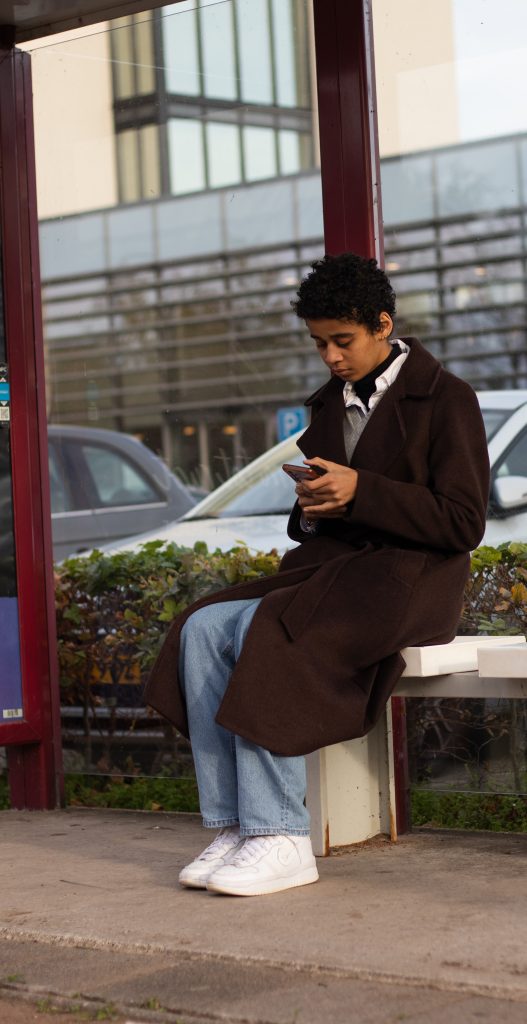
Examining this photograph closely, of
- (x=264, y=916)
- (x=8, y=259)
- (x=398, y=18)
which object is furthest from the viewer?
(x=8, y=259)

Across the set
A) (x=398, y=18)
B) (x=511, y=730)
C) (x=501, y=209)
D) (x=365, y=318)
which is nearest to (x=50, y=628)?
(x=511, y=730)

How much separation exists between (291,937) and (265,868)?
457 millimetres

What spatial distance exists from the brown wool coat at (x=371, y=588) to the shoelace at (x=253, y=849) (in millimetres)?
287

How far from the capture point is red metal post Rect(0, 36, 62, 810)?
5.54 meters

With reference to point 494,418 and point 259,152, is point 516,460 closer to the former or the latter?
point 494,418

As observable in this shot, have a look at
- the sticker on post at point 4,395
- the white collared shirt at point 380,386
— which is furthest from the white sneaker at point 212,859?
the sticker on post at point 4,395

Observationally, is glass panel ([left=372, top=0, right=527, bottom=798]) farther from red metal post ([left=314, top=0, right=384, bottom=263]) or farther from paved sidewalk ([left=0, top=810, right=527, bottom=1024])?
paved sidewalk ([left=0, top=810, right=527, bottom=1024])

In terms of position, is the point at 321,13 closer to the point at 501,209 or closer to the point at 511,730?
the point at 511,730

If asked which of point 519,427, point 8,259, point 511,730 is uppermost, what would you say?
point 8,259

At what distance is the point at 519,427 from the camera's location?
576 centimetres

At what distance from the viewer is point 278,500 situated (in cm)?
701

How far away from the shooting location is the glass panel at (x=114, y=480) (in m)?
9.15

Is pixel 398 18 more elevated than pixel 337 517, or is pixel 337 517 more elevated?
pixel 398 18

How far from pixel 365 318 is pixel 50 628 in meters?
2.18
